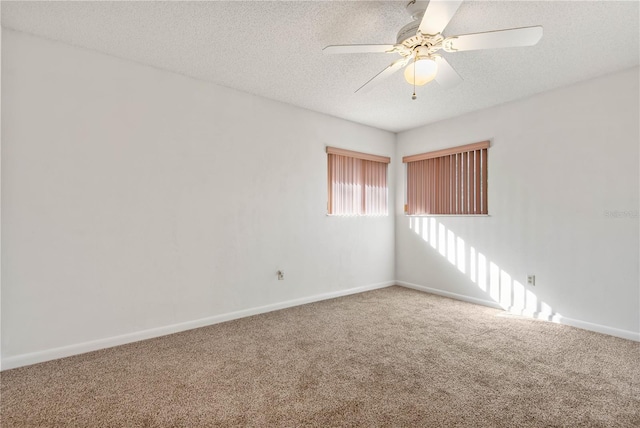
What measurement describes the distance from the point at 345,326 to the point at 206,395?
1541 mm

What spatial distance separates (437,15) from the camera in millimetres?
1689

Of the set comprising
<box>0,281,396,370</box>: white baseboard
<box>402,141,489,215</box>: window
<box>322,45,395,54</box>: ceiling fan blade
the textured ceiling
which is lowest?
<box>0,281,396,370</box>: white baseboard

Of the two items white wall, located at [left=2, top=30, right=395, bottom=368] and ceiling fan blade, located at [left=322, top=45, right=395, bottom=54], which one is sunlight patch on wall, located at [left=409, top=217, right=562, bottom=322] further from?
ceiling fan blade, located at [left=322, top=45, right=395, bottom=54]

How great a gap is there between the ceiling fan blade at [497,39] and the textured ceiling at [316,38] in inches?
11.7

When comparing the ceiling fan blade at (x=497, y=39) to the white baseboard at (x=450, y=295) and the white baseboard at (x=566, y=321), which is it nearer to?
the white baseboard at (x=566, y=321)

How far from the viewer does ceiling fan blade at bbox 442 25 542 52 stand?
1735mm

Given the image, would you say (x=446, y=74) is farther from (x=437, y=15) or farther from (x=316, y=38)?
(x=316, y=38)

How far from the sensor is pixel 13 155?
231cm

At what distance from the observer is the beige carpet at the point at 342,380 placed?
1.73 metres

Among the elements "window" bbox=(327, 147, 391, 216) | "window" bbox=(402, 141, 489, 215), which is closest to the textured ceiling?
"window" bbox=(402, 141, 489, 215)

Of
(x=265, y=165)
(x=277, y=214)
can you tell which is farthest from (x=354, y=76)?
(x=277, y=214)

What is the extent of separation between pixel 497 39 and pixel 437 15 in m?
0.46

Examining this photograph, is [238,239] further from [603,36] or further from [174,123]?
[603,36]

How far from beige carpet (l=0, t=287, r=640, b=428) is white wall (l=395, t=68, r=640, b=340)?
0.45m
